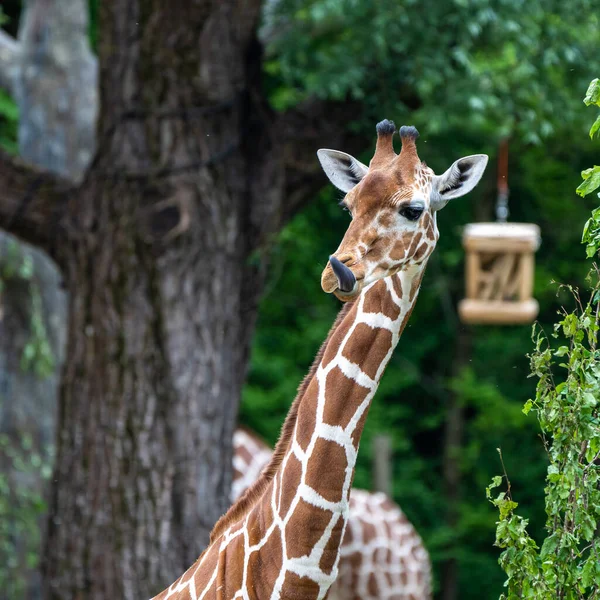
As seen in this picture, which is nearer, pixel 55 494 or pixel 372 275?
pixel 372 275

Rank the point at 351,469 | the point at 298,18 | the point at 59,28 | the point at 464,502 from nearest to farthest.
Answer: the point at 351,469 → the point at 298,18 → the point at 59,28 → the point at 464,502

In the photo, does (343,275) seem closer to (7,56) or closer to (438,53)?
(438,53)

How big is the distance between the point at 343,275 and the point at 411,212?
317 millimetres

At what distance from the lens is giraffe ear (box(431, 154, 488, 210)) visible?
254 centimetres

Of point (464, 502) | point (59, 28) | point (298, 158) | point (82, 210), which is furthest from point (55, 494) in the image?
point (464, 502)

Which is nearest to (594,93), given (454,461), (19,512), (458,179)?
(458,179)

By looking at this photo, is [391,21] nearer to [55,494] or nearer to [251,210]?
[251,210]

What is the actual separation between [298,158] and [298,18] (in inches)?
33.5

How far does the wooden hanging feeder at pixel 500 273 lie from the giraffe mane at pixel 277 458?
2932 mm

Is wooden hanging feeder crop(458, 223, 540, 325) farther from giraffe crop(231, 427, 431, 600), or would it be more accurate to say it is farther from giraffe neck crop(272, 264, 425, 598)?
giraffe neck crop(272, 264, 425, 598)

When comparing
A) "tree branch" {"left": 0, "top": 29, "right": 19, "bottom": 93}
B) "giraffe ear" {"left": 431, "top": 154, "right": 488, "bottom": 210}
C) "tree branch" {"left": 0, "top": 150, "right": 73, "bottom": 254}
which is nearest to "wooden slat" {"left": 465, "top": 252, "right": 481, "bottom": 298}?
"tree branch" {"left": 0, "top": 150, "right": 73, "bottom": 254}

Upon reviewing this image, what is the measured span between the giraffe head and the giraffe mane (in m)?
0.27

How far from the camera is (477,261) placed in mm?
5656

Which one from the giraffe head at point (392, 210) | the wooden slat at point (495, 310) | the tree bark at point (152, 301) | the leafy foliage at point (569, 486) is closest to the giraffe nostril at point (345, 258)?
the giraffe head at point (392, 210)
